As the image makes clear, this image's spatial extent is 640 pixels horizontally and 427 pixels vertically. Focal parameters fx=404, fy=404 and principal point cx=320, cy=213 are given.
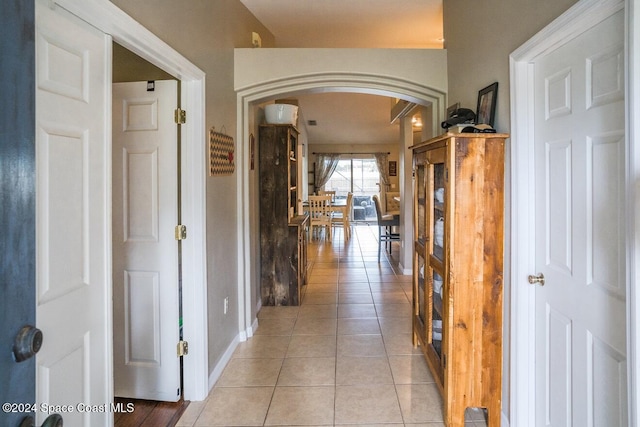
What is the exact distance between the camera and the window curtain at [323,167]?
1328cm

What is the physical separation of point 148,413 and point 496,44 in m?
2.98

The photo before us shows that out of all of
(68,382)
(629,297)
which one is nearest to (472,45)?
(629,297)

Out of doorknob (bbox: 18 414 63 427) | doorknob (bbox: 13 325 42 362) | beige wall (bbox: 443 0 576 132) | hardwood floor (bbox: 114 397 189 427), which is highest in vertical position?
beige wall (bbox: 443 0 576 132)

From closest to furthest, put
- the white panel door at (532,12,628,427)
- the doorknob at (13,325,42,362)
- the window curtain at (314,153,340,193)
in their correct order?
the doorknob at (13,325,42,362), the white panel door at (532,12,628,427), the window curtain at (314,153,340,193)

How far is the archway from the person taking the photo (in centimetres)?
344

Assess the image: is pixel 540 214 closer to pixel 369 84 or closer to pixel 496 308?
pixel 496 308

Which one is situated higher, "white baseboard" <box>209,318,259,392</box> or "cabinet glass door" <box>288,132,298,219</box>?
"cabinet glass door" <box>288,132,298,219</box>

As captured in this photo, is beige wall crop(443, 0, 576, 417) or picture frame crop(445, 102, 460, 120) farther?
picture frame crop(445, 102, 460, 120)

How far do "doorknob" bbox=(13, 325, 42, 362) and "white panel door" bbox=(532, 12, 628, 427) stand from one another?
167 centimetres

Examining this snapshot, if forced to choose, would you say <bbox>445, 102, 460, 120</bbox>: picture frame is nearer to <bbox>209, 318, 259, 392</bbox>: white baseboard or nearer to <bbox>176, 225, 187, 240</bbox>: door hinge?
<bbox>176, 225, 187, 240</bbox>: door hinge

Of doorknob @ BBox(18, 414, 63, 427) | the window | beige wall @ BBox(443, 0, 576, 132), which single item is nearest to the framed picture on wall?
the window

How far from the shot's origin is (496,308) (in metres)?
2.19

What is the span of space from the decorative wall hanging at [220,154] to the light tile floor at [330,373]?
4.91 ft

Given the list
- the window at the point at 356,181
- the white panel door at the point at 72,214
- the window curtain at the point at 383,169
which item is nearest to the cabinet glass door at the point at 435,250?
the white panel door at the point at 72,214
